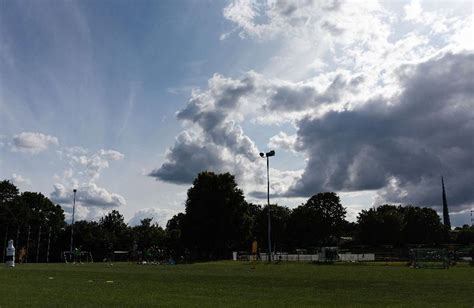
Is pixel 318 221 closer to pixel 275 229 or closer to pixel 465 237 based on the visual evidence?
pixel 275 229

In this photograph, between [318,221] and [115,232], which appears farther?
[115,232]

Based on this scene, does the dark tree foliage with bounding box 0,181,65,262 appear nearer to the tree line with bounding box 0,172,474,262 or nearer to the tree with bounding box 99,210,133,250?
the tree line with bounding box 0,172,474,262

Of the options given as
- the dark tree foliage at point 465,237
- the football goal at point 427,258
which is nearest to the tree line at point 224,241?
the dark tree foliage at point 465,237

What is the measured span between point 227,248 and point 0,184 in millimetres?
54582

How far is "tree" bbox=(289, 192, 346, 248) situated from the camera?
5024 inches

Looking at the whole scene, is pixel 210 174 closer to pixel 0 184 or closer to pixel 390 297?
pixel 0 184

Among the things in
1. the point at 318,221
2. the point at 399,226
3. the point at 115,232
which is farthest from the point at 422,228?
the point at 115,232

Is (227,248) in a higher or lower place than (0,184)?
lower

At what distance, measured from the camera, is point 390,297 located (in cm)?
1444

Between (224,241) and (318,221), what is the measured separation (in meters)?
46.4

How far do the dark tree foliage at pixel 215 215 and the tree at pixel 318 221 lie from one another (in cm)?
4324

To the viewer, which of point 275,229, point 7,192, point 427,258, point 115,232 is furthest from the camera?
point 115,232

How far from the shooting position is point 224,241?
8612 cm

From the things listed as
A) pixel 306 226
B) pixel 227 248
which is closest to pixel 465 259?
pixel 227 248
